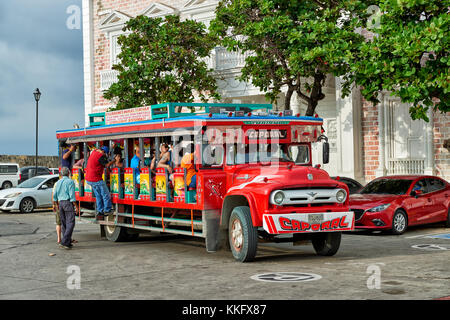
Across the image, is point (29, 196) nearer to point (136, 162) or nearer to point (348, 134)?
point (348, 134)

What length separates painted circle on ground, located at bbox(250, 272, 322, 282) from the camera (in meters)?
9.81

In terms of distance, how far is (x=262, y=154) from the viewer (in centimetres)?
1274

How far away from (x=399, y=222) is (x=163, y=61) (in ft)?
40.2

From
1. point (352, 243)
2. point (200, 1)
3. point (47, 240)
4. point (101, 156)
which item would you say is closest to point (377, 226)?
point (352, 243)

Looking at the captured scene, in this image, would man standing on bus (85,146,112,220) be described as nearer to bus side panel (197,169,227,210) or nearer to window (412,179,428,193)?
bus side panel (197,169,227,210)

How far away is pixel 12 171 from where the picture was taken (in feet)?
141

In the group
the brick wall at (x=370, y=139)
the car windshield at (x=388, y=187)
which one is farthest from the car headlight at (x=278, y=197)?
the brick wall at (x=370, y=139)

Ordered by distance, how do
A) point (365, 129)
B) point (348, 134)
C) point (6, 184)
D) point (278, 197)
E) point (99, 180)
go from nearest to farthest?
point (278, 197)
point (99, 180)
point (348, 134)
point (365, 129)
point (6, 184)

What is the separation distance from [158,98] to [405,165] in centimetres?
951

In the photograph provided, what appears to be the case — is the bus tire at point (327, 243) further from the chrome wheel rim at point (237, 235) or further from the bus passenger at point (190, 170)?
the bus passenger at point (190, 170)

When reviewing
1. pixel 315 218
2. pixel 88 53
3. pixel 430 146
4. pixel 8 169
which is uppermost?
pixel 88 53

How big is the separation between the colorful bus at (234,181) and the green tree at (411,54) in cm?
296

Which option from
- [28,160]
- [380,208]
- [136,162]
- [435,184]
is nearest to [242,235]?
[136,162]
